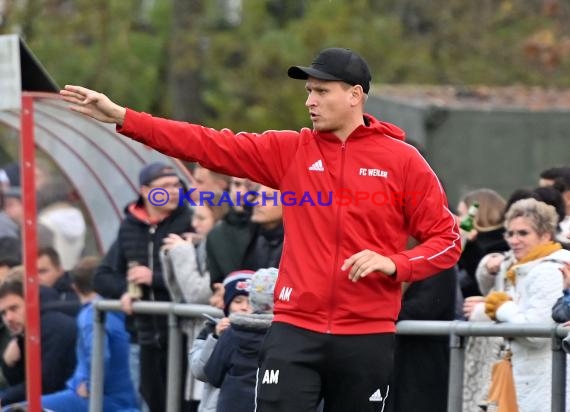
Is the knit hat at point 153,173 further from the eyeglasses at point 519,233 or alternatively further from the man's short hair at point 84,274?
the eyeglasses at point 519,233

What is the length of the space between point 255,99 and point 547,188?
2022 cm

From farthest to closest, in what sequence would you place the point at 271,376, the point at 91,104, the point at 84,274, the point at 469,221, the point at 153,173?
the point at 84,274 < the point at 153,173 < the point at 469,221 < the point at 271,376 < the point at 91,104

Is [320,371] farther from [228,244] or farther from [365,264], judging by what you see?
[228,244]

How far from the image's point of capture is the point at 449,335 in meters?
8.49

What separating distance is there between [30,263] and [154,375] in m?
1.08

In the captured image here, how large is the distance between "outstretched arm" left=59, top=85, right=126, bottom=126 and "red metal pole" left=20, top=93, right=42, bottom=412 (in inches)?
128

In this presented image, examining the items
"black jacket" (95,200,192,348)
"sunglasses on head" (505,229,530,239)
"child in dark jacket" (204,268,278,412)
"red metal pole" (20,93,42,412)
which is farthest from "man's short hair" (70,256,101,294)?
"sunglasses on head" (505,229,530,239)

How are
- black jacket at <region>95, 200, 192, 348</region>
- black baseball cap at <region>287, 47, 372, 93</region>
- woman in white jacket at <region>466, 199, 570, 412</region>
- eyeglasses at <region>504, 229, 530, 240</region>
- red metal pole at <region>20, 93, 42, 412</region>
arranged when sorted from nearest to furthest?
black baseball cap at <region>287, 47, 372, 93</region> → woman in white jacket at <region>466, 199, 570, 412</region> → eyeglasses at <region>504, 229, 530, 240</region> → red metal pole at <region>20, 93, 42, 412</region> → black jacket at <region>95, 200, 192, 348</region>

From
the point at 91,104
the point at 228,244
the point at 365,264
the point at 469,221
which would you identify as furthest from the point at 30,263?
the point at 365,264

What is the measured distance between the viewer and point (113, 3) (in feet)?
90.3

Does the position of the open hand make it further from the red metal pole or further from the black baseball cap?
the red metal pole

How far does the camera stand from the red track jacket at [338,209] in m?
7.43

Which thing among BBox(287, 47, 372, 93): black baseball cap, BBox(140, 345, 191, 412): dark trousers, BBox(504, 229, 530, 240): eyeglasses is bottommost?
Result: BBox(140, 345, 191, 412): dark trousers

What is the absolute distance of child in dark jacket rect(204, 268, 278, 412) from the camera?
8.36m
